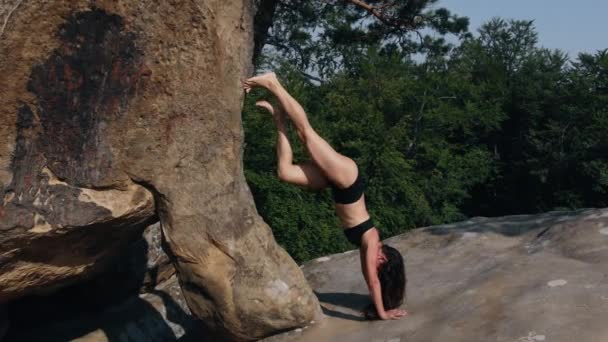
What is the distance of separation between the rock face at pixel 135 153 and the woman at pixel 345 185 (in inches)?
13.1

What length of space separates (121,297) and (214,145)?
10.6ft

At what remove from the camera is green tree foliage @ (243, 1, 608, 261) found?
1287cm

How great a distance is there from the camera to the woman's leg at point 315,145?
529 centimetres

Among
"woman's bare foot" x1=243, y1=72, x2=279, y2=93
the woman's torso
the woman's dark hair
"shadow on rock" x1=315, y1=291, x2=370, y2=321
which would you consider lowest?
"shadow on rock" x1=315, y1=291, x2=370, y2=321

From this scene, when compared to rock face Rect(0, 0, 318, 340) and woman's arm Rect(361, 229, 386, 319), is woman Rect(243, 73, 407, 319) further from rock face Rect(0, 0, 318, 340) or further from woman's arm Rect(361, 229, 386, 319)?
rock face Rect(0, 0, 318, 340)

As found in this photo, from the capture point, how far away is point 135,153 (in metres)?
4.92

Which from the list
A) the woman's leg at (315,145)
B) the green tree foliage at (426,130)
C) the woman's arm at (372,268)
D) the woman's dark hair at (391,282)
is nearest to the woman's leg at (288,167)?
the woman's leg at (315,145)

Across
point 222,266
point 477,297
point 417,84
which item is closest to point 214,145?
point 222,266

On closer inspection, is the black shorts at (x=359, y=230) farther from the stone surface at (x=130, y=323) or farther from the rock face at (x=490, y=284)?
the stone surface at (x=130, y=323)

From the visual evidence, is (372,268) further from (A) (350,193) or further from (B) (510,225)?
(B) (510,225)

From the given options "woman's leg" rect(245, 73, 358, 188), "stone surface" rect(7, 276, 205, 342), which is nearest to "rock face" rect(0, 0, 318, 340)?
"woman's leg" rect(245, 73, 358, 188)

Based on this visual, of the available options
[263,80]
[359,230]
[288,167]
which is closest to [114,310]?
[288,167]

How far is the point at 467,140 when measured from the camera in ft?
56.0

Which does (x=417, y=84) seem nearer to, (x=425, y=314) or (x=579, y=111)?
(x=579, y=111)
